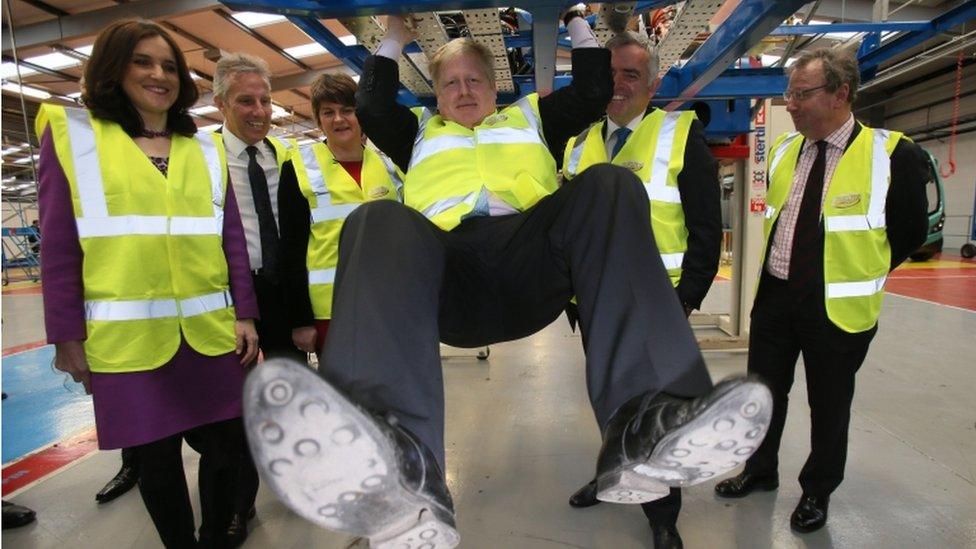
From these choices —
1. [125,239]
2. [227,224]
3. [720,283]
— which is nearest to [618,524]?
[227,224]

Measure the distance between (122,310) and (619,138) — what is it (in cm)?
163

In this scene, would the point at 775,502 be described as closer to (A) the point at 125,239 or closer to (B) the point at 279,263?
(B) the point at 279,263

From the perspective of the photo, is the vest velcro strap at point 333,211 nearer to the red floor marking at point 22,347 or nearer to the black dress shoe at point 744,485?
the black dress shoe at point 744,485

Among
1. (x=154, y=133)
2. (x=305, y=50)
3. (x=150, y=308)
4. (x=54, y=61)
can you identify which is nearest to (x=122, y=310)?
(x=150, y=308)

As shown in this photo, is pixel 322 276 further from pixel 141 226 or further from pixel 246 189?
pixel 141 226

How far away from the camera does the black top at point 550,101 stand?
1.39 metres

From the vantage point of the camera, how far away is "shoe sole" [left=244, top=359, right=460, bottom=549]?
0.69m

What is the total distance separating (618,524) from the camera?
6.04ft

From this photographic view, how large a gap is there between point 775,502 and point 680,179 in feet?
4.53

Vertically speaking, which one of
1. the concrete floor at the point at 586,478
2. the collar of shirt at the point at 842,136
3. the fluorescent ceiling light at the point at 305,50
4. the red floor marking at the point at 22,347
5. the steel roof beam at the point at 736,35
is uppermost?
the fluorescent ceiling light at the point at 305,50

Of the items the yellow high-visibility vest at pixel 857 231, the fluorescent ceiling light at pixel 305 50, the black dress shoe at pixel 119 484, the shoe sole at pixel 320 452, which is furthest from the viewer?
the fluorescent ceiling light at pixel 305 50

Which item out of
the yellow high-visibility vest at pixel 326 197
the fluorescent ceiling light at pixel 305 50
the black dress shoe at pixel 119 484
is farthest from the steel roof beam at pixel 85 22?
the black dress shoe at pixel 119 484

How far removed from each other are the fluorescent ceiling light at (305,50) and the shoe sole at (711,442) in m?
8.96

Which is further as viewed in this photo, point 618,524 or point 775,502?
point 775,502
